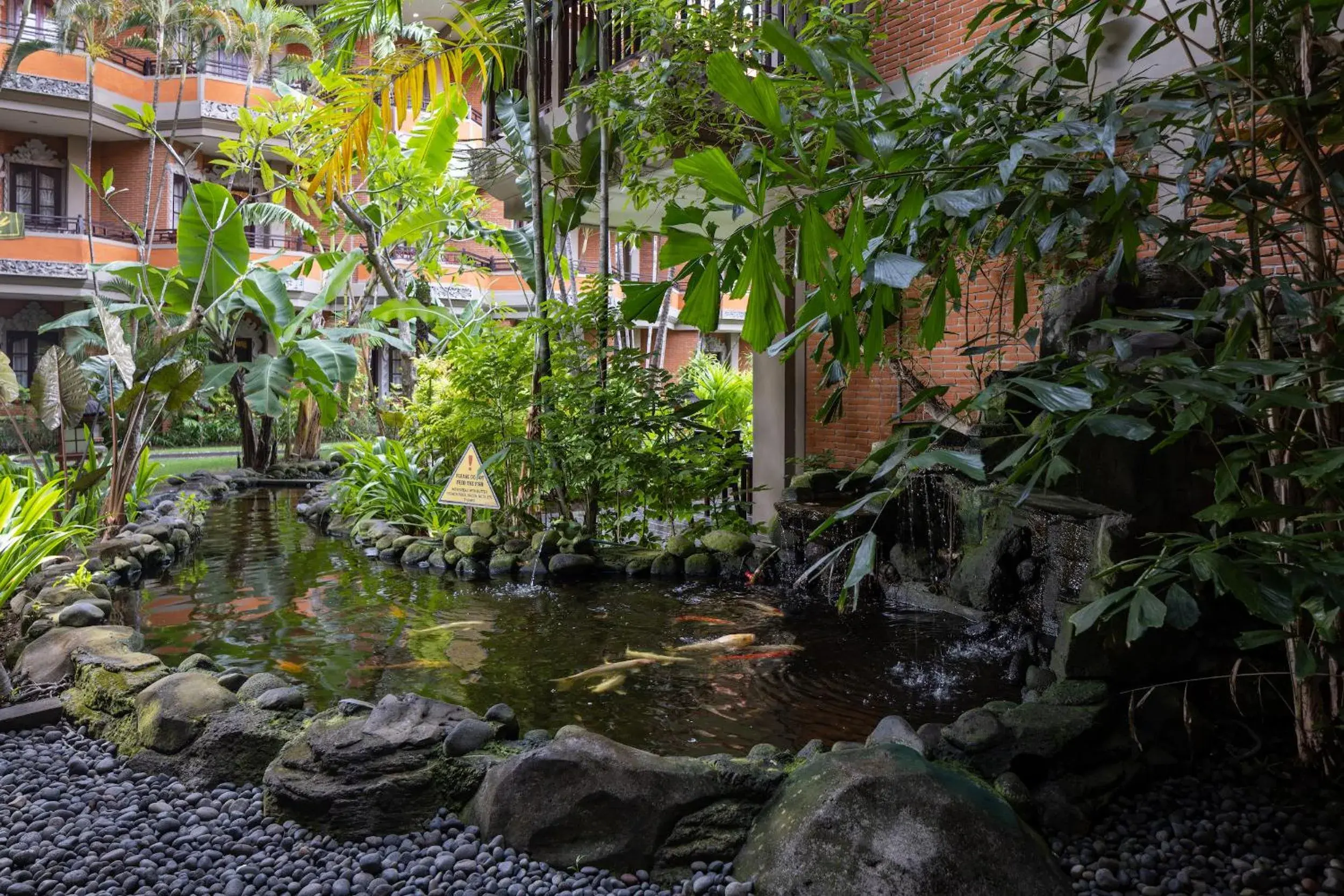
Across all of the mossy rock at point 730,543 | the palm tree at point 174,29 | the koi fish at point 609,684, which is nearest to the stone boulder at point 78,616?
the koi fish at point 609,684

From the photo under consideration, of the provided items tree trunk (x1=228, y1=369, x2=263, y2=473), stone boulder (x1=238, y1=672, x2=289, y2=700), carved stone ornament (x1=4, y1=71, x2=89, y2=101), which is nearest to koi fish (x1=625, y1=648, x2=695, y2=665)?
stone boulder (x1=238, y1=672, x2=289, y2=700)

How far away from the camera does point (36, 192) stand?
20484mm

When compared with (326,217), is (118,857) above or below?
below

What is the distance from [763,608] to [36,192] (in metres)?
20.8

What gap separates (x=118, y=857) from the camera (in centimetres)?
277

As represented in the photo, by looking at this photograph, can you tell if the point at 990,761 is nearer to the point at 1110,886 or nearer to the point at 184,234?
the point at 1110,886

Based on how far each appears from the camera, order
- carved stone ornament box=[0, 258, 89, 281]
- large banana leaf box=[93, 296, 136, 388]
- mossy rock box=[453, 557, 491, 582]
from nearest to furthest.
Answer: large banana leaf box=[93, 296, 136, 388], mossy rock box=[453, 557, 491, 582], carved stone ornament box=[0, 258, 89, 281]

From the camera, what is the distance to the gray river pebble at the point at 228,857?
2646 millimetres

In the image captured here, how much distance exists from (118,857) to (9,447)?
54.4 ft

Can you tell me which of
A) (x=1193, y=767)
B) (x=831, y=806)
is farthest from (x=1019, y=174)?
(x=1193, y=767)

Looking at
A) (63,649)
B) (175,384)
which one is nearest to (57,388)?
(175,384)

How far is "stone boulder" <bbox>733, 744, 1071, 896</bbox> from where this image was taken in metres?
2.47

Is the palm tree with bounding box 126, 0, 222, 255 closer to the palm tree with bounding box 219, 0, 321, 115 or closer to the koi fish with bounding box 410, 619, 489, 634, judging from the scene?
the palm tree with bounding box 219, 0, 321, 115

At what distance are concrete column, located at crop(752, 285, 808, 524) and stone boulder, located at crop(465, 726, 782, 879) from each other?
20.6ft
